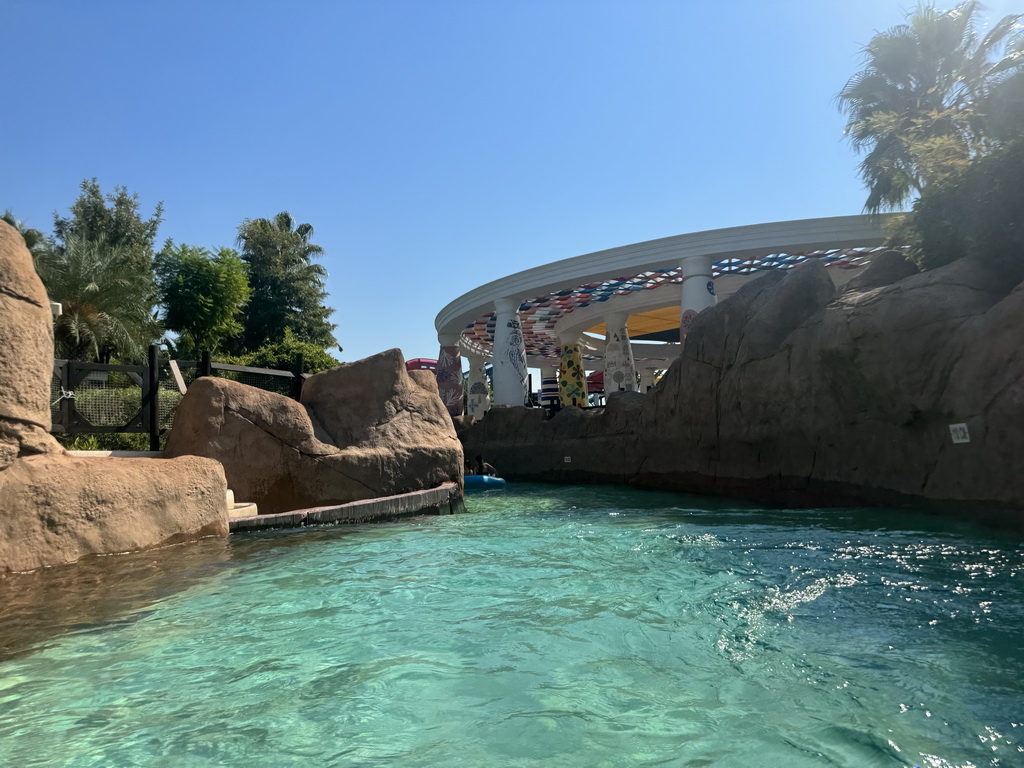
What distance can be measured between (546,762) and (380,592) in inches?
102

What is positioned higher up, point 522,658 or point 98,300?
point 98,300

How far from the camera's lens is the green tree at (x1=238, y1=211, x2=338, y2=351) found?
31.2 m

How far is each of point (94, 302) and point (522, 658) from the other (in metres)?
19.0

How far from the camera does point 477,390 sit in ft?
110

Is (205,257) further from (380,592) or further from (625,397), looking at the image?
(380,592)

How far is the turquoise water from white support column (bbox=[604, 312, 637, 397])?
19.0 meters

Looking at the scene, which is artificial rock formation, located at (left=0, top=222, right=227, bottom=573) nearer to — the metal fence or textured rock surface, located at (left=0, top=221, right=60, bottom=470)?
textured rock surface, located at (left=0, top=221, right=60, bottom=470)

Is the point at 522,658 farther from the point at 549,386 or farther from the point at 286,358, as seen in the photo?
the point at 549,386

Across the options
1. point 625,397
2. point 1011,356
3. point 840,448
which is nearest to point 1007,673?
point 1011,356

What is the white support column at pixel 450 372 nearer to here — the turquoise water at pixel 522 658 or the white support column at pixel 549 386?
the white support column at pixel 549 386

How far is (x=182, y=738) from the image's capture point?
8.09ft

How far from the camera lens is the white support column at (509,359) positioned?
78.3 feet

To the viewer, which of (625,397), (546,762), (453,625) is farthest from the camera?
(625,397)

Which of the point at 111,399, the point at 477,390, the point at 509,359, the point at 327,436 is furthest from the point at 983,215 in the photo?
the point at 477,390
